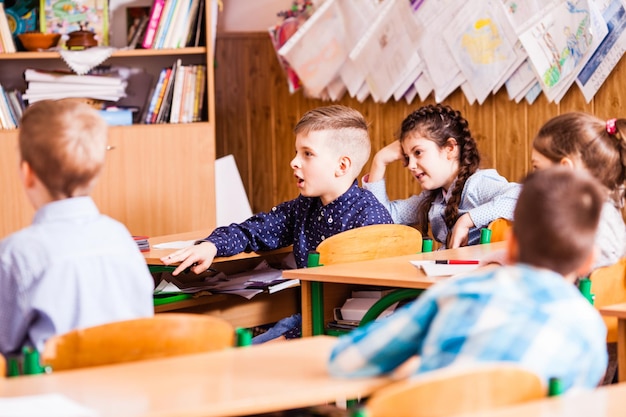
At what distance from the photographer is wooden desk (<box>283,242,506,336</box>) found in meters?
2.65

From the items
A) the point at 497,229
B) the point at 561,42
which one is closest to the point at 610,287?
the point at 497,229

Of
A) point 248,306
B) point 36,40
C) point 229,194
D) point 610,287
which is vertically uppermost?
point 36,40

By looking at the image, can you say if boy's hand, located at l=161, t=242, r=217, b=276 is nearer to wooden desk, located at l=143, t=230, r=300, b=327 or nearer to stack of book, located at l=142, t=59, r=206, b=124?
wooden desk, located at l=143, t=230, r=300, b=327

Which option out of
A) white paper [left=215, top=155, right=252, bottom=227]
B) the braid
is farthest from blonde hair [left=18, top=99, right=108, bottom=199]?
white paper [left=215, top=155, right=252, bottom=227]

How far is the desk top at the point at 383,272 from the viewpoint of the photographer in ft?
8.63

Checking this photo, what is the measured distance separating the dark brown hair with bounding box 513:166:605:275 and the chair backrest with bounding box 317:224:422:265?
4.88 ft

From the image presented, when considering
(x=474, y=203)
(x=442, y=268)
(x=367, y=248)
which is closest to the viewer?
(x=442, y=268)

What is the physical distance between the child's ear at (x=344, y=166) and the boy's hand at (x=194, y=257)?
500mm

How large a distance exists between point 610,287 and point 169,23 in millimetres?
3026

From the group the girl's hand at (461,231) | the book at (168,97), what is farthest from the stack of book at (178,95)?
the girl's hand at (461,231)

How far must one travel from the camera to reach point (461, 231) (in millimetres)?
3561

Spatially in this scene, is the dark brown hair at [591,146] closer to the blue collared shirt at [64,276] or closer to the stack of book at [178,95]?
the blue collared shirt at [64,276]

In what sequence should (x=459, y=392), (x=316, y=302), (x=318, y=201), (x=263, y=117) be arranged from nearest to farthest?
(x=459, y=392) → (x=316, y=302) → (x=318, y=201) → (x=263, y=117)

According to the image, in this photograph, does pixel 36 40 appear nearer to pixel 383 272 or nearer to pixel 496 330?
pixel 383 272
